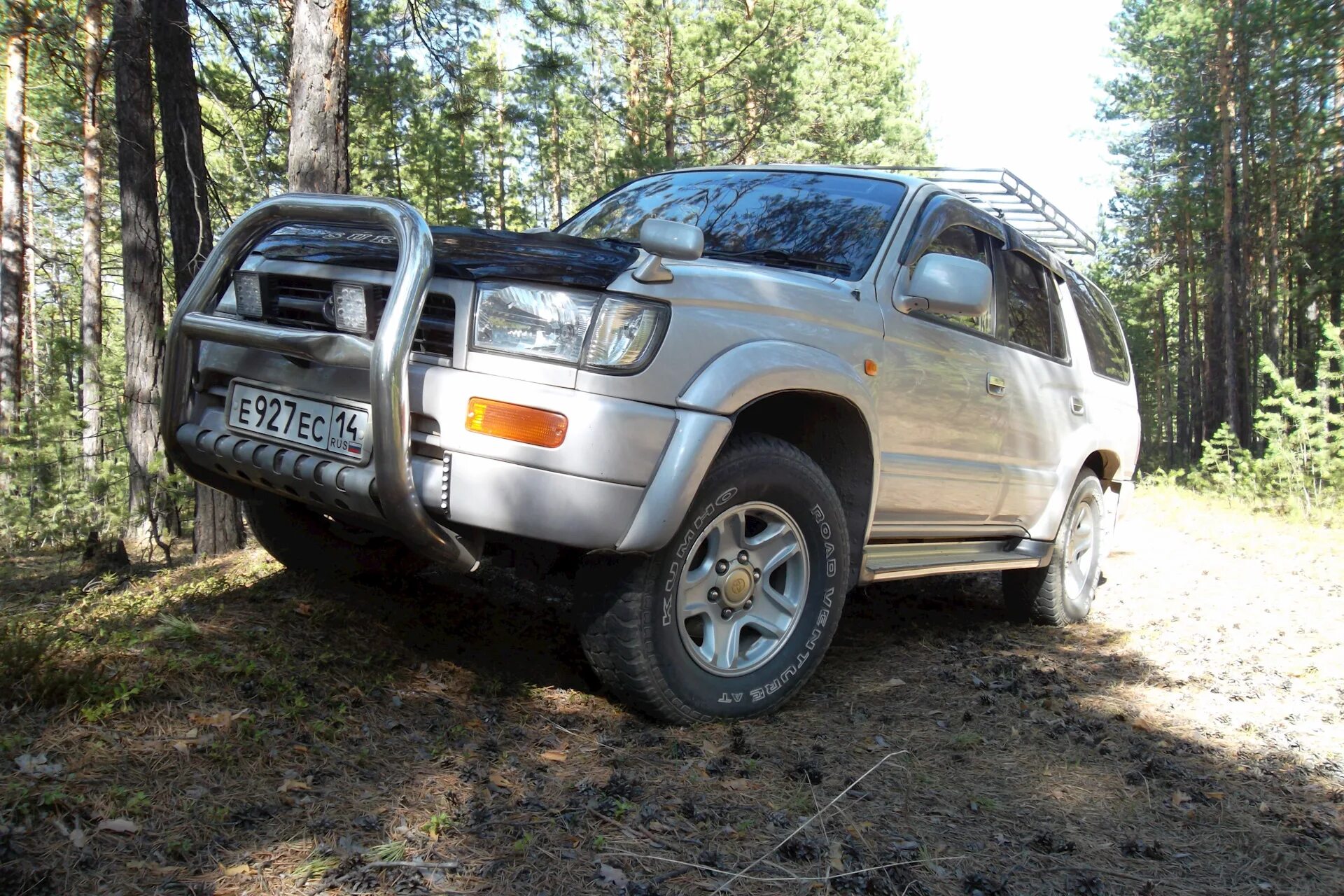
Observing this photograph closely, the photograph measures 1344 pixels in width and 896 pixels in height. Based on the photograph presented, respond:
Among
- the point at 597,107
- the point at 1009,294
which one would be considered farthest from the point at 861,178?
the point at 597,107

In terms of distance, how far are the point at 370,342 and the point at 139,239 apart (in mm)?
5898

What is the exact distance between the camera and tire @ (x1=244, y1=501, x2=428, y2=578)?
3811 millimetres

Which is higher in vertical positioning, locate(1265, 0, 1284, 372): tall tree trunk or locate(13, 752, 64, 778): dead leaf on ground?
locate(1265, 0, 1284, 372): tall tree trunk

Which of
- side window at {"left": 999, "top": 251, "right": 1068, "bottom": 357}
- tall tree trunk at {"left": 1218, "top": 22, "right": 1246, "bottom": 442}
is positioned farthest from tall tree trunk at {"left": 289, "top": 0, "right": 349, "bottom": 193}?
tall tree trunk at {"left": 1218, "top": 22, "right": 1246, "bottom": 442}

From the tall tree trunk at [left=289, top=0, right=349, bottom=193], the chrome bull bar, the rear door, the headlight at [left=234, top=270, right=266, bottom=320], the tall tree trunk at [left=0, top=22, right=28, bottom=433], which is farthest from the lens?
the tall tree trunk at [left=0, top=22, right=28, bottom=433]

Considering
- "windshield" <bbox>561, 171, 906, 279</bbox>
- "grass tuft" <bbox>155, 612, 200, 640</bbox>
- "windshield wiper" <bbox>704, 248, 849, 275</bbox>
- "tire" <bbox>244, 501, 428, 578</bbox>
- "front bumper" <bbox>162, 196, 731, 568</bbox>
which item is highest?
"windshield" <bbox>561, 171, 906, 279</bbox>

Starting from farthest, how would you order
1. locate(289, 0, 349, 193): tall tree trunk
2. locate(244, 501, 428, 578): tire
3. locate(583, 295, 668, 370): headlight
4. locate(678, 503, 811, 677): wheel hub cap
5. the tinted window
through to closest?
the tinted window
locate(289, 0, 349, 193): tall tree trunk
locate(244, 501, 428, 578): tire
locate(678, 503, 811, 677): wheel hub cap
locate(583, 295, 668, 370): headlight

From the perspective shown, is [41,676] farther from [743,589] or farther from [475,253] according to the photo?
[743,589]

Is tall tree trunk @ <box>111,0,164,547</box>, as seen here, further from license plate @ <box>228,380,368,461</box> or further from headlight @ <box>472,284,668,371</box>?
headlight @ <box>472,284,668,371</box>

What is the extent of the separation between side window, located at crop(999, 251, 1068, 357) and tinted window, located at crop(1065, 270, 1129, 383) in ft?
1.40

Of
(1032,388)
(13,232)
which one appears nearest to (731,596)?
(1032,388)

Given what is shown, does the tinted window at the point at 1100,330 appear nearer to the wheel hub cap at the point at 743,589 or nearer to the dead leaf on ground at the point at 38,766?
the wheel hub cap at the point at 743,589

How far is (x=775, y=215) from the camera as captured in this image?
13.3 ft

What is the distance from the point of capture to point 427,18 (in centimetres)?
762
